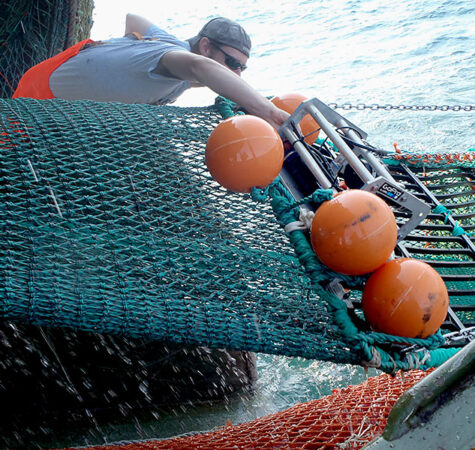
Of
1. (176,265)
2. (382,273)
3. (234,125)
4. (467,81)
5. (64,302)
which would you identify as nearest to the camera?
(64,302)

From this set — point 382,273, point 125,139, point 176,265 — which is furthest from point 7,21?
point 382,273

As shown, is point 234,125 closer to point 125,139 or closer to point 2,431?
point 125,139

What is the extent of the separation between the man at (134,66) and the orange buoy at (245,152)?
0.99 m

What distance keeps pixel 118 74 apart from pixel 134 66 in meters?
0.16

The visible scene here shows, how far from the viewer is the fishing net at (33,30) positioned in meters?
5.09

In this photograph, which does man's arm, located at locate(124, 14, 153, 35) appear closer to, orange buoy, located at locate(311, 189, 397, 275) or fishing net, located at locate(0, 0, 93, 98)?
fishing net, located at locate(0, 0, 93, 98)

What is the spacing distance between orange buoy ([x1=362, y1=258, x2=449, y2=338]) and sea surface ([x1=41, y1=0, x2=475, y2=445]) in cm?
169

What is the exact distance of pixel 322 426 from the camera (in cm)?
226

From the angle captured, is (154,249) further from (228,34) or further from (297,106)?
(228,34)

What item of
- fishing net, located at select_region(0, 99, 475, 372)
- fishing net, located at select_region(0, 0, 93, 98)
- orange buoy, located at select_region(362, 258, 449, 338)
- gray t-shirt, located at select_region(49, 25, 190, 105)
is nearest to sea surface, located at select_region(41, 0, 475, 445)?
fishing net, located at select_region(0, 0, 93, 98)

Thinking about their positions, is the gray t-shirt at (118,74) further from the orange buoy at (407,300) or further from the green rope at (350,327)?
the orange buoy at (407,300)

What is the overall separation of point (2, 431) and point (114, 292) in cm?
131

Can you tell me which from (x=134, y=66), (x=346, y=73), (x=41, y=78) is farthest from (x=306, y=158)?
(x=346, y=73)

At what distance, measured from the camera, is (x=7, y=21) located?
16.8 feet
